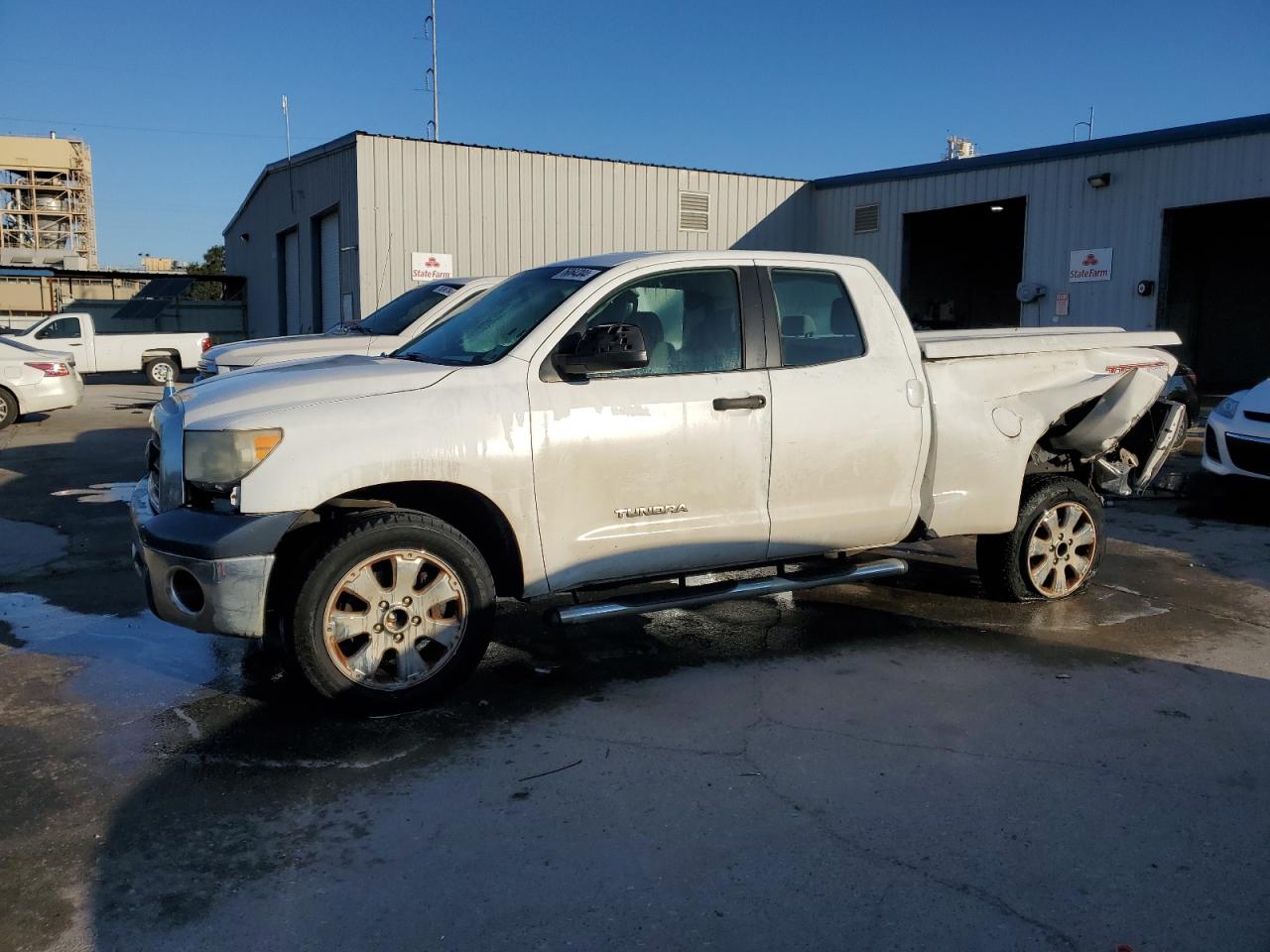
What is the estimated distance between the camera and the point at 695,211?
73.1ft

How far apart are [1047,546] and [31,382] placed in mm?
14070

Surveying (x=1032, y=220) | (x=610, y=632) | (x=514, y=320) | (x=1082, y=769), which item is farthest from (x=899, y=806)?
(x=1032, y=220)

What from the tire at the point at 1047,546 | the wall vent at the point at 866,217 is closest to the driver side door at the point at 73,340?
the wall vent at the point at 866,217

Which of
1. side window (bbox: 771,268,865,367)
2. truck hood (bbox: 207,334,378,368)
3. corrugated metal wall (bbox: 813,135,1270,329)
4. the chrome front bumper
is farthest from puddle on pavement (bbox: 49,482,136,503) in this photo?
corrugated metal wall (bbox: 813,135,1270,329)

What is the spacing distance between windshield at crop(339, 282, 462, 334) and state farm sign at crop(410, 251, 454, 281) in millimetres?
8320

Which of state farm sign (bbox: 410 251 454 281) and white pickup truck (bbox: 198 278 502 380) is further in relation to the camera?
state farm sign (bbox: 410 251 454 281)

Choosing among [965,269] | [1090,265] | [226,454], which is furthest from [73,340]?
[226,454]

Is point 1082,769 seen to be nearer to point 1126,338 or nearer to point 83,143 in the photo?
point 1126,338

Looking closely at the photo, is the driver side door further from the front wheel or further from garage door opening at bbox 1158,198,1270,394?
garage door opening at bbox 1158,198,1270,394

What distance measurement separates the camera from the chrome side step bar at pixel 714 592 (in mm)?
4648

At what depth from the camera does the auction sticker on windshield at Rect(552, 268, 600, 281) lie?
16.3 ft

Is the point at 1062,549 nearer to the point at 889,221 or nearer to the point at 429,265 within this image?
the point at 429,265

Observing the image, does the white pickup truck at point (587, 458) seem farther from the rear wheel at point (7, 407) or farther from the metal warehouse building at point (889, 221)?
the metal warehouse building at point (889, 221)

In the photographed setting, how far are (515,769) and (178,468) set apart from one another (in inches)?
71.6
